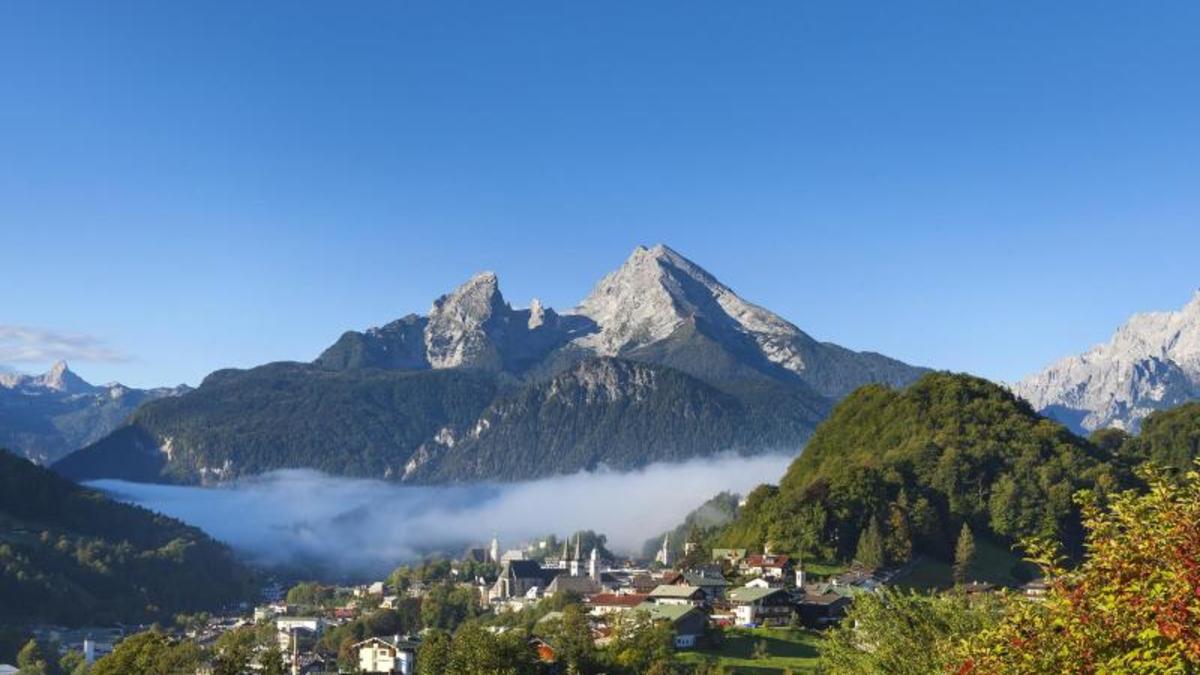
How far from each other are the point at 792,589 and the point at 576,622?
19122mm

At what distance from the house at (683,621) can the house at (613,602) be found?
1113 cm

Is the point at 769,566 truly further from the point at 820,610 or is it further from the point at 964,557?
the point at 964,557

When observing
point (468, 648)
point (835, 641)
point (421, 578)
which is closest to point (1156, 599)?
point (835, 641)

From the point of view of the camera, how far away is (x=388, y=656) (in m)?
103

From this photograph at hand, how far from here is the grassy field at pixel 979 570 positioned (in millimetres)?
104375

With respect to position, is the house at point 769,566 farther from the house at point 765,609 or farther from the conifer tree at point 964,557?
the conifer tree at point 964,557

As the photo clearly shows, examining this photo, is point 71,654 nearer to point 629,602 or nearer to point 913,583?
point 629,602

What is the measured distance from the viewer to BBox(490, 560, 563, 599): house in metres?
165

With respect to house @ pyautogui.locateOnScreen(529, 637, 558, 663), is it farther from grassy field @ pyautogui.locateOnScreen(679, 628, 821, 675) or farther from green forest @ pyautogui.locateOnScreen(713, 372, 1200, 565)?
green forest @ pyautogui.locateOnScreen(713, 372, 1200, 565)

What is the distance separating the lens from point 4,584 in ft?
593

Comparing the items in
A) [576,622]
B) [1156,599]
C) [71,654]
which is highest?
[1156,599]

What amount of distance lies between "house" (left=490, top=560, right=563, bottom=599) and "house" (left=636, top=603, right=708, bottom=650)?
229 ft

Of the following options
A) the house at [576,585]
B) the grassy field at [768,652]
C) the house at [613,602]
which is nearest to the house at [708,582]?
the house at [613,602]

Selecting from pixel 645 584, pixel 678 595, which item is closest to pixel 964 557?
pixel 678 595
